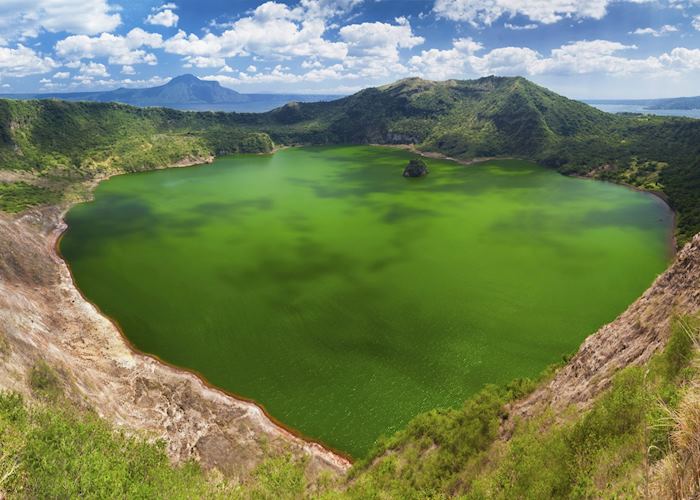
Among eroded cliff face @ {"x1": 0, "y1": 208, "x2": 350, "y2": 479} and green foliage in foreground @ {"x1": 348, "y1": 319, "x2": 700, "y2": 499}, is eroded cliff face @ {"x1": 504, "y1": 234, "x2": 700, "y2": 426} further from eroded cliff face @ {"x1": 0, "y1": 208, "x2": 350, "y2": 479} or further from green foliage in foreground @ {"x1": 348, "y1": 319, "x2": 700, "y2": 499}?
eroded cliff face @ {"x1": 0, "y1": 208, "x2": 350, "y2": 479}

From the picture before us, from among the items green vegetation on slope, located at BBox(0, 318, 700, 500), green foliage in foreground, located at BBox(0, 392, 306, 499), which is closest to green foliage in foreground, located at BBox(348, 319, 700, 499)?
green vegetation on slope, located at BBox(0, 318, 700, 500)

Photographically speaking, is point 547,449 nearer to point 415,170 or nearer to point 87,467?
point 87,467

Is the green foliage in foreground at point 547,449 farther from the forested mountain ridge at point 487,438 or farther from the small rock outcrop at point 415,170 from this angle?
the small rock outcrop at point 415,170

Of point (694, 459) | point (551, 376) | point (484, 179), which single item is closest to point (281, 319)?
point (551, 376)

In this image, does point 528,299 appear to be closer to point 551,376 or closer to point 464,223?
point 551,376

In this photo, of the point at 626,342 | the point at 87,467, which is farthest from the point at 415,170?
the point at 87,467
